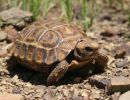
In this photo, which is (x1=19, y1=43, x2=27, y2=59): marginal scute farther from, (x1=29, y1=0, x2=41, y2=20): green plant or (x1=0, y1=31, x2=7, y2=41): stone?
(x1=29, y1=0, x2=41, y2=20): green plant

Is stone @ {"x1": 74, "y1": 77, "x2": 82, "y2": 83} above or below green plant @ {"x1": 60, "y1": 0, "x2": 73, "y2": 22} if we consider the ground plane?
below

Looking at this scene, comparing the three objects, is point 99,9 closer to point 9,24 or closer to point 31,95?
point 9,24

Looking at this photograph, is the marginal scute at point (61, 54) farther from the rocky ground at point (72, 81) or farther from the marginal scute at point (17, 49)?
the marginal scute at point (17, 49)

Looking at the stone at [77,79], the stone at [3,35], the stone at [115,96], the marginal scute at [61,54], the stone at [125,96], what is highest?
the marginal scute at [61,54]

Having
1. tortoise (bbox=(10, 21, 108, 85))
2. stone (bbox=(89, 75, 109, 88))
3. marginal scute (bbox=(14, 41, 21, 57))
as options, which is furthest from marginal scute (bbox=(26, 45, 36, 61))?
stone (bbox=(89, 75, 109, 88))

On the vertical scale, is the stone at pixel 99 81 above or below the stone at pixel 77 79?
above

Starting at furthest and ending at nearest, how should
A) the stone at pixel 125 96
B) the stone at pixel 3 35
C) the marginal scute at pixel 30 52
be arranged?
the stone at pixel 3 35 < the marginal scute at pixel 30 52 < the stone at pixel 125 96

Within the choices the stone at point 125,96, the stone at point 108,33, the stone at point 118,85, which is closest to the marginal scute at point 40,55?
the stone at point 118,85

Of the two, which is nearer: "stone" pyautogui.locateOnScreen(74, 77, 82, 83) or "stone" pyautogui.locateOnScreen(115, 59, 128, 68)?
"stone" pyautogui.locateOnScreen(74, 77, 82, 83)

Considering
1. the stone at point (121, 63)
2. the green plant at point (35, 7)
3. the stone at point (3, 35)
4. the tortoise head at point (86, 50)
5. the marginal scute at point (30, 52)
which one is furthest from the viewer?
the green plant at point (35, 7)
